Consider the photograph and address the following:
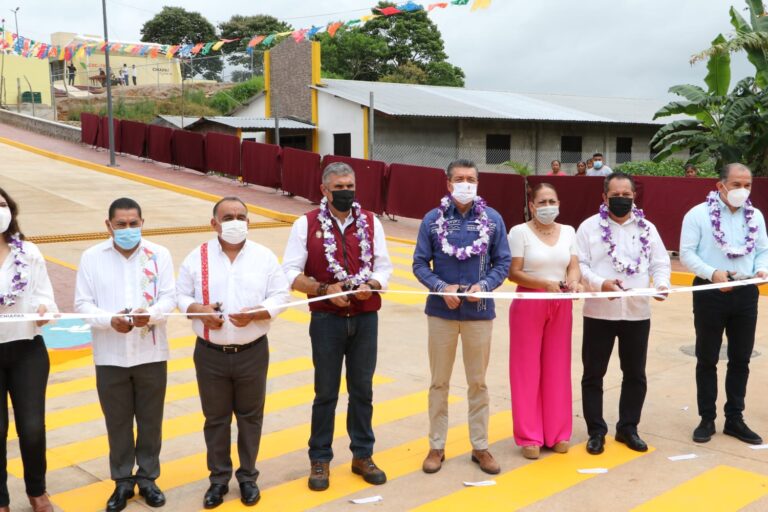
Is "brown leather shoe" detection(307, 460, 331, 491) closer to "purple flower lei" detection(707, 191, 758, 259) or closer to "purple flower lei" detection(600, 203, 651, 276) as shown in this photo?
"purple flower lei" detection(600, 203, 651, 276)

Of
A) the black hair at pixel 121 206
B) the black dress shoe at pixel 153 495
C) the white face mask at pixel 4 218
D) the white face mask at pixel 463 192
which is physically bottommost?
the black dress shoe at pixel 153 495

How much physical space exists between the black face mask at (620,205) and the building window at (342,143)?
23.0 m

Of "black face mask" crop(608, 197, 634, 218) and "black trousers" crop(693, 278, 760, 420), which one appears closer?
"black face mask" crop(608, 197, 634, 218)

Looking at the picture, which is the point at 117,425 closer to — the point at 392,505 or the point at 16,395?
the point at 16,395

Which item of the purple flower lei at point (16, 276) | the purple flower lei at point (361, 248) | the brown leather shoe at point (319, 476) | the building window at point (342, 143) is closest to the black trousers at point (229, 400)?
the brown leather shoe at point (319, 476)

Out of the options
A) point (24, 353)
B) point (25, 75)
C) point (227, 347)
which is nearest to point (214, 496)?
point (227, 347)

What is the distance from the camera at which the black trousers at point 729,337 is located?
18.9 feet

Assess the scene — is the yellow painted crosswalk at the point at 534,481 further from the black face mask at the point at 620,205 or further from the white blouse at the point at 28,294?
the white blouse at the point at 28,294

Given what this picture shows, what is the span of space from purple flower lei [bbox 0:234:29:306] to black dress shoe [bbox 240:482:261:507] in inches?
70.3

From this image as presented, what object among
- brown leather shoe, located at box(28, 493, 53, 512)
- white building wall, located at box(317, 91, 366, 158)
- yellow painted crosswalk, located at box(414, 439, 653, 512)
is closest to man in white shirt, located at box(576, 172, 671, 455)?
yellow painted crosswalk, located at box(414, 439, 653, 512)

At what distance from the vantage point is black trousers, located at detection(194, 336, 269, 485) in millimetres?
4762

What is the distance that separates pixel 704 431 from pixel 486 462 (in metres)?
1.84

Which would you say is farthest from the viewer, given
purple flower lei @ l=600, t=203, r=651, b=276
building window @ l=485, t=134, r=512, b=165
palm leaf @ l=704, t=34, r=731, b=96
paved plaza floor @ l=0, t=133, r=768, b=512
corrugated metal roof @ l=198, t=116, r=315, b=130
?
building window @ l=485, t=134, r=512, b=165

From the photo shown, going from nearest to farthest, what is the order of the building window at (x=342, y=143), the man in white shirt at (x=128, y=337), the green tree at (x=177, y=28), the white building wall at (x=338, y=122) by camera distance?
the man in white shirt at (x=128, y=337) < the white building wall at (x=338, y=122) < the building window at (x=342, y=143) < the green tree at (x=177, y=28)
